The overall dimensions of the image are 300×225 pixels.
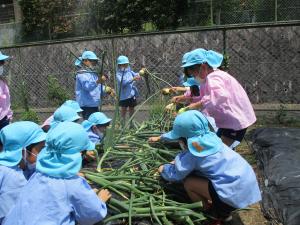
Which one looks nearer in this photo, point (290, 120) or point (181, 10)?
point (290, 120)

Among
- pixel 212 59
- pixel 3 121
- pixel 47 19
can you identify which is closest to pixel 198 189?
pixel 212 59

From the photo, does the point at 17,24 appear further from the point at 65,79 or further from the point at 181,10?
the point at 65,79

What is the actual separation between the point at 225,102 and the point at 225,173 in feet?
3.39

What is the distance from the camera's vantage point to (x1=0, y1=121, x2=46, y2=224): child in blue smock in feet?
9.34

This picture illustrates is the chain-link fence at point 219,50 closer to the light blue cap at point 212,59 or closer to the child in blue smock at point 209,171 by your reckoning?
the light blue cap at point 212,59

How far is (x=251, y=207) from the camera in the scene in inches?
163

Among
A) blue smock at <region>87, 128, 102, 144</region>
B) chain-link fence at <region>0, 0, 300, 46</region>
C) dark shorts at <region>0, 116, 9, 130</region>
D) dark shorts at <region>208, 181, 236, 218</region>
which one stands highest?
chain-link fence at <region>0, 0, 300, 46</region>

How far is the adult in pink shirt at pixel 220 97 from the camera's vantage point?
164 inches

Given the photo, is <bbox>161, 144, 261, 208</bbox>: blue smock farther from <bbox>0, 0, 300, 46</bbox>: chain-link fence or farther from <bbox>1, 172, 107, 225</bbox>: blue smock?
<bbox>0, 0, 300, 46</bbox>: chain-link fence

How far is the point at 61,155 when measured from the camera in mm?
2648

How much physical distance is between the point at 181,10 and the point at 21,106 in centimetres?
712

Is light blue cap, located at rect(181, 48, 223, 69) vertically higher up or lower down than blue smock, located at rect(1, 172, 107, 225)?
higher up

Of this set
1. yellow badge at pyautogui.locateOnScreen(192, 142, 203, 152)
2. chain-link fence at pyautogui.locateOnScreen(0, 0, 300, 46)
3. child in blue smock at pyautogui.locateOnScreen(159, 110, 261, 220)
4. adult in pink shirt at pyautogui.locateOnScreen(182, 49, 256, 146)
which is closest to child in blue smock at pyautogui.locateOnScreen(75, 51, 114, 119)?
adult in pink shirt at pyautogui.locateOnScreen(182, 49, 256, 146)

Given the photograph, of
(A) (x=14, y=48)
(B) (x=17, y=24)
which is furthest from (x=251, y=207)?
(B) (x=17, y=24)
